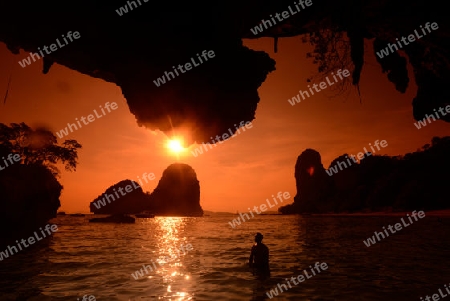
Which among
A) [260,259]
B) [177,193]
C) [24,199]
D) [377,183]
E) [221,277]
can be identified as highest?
[177,193]

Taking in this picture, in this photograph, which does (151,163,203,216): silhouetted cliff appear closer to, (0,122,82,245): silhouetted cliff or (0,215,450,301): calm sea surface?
(0,122,82,245): silhouetted cliff

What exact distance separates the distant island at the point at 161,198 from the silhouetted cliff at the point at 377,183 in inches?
2577

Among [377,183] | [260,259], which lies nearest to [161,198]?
[377,183]

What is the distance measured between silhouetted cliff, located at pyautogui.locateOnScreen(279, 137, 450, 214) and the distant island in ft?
215

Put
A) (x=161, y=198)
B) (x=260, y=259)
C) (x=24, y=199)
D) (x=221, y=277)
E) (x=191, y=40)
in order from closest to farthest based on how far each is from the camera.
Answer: (x=191, y=40)
(x=221, y=277)
(x=260, y=259)
(x=24, y=199)
(x=161, y=198)

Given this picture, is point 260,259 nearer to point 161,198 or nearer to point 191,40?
point 191,40

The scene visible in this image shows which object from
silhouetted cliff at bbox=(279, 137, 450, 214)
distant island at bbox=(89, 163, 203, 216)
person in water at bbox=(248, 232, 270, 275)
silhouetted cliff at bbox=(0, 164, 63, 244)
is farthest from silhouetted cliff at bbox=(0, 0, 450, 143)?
distant island at bbox=(89, 163, 203, 216)

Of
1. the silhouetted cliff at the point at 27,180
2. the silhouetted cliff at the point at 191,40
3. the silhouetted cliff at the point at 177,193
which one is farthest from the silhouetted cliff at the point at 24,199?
the silhouetted cliff at the point at 177,193

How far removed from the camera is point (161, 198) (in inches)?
6452

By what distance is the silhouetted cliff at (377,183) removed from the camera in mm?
65000

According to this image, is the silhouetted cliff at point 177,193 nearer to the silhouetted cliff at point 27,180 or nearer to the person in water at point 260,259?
the silhouetted cliff at point 27,180

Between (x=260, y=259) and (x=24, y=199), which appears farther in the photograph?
(x=24, y=199)

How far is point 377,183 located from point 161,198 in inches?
4730

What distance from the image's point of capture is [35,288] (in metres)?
9.02
